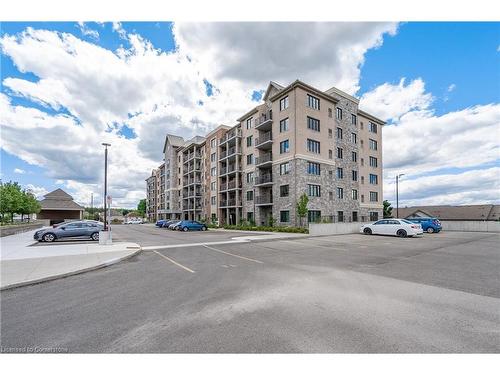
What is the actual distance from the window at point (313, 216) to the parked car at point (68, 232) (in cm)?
2168

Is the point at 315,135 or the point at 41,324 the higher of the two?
the point at 315,135

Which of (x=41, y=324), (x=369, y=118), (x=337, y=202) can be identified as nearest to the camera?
(x=41, y=324)

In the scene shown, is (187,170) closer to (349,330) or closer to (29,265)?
(29,265)

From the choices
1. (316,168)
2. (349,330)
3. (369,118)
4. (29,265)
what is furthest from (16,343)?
(369,118)

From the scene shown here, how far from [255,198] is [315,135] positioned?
11.8 m

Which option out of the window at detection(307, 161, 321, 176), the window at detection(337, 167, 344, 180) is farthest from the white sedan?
the window at detection(337, 167, 344, 180)

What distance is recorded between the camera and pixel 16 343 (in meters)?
3.95

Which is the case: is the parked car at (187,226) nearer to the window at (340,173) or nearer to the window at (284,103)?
the window at (284,103)

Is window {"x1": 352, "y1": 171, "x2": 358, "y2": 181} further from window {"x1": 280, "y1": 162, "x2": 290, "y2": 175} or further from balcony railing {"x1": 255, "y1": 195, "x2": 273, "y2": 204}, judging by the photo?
balcony railing {"x1": 255, "y1": 195, "x2": 273, "y2": 204}

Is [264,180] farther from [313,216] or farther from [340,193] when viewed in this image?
[340,193]

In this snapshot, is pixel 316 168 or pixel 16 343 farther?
pixel 316 168

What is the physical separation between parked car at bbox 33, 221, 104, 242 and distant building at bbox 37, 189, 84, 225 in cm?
3934

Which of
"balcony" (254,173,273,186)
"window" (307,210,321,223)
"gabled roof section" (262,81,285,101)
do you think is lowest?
"window" (307,210,321,223)

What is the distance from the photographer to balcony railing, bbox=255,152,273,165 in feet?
109
